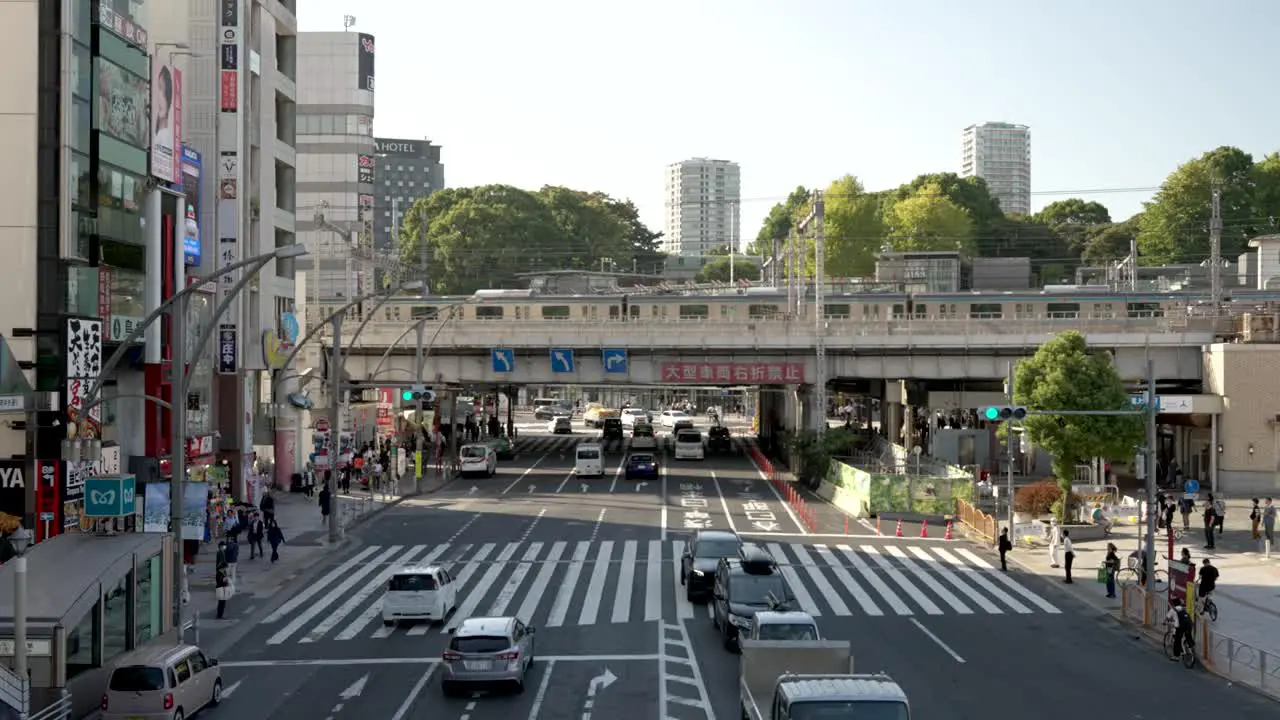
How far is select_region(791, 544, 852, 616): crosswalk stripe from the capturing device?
106 ft

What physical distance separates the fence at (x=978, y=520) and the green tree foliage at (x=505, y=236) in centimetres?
9558

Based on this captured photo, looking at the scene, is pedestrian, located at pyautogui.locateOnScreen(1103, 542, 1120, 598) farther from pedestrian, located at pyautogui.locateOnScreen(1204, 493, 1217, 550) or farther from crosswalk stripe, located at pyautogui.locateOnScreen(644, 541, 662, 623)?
crosswalk stripe, located at pyautogui.locateOnScreen(644, 541, 662, 623)

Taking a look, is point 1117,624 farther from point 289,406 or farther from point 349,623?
point 289,406

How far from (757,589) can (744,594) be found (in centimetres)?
30

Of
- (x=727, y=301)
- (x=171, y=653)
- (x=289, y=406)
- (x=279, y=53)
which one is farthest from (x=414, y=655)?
(x=727, y=301)

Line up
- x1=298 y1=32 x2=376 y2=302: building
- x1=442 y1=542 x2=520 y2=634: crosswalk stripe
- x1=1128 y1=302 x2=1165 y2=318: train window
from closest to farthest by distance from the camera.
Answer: x1=442 y1=542 x2=520 y2=634: crosswalk stripe < x1=1128 y1=302 x2=1165 y2=318: train window < x1=298 y1=32 x2=376 y2=302: building

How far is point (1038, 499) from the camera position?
4881 cm

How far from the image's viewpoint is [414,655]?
2673cm

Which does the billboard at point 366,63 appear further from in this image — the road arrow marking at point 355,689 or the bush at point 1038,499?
the road arrow marking at point 355,689

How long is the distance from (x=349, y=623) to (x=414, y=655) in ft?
14.2

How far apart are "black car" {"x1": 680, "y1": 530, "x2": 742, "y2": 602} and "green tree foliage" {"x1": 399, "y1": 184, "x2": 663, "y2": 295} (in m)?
108

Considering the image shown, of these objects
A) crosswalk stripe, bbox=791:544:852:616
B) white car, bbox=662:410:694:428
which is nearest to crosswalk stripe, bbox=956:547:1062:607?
crosswalk stripe, bbox=791:544:852:616

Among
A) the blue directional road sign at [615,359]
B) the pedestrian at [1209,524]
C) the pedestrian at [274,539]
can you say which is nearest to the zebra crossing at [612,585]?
the pedestrian at [274,539]

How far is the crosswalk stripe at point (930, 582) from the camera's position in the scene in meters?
32.5
